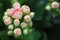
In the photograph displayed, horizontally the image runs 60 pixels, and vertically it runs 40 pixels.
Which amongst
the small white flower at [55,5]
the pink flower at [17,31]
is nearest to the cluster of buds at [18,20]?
the pink flower at [17,31]

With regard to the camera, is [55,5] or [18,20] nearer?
[18,20]

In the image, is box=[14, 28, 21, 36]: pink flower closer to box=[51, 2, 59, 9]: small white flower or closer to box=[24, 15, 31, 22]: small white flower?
box=[24, 15, 31, 22]: small white flower

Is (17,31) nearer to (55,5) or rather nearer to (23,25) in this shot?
(23,25)

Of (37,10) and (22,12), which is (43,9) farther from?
(22,12)

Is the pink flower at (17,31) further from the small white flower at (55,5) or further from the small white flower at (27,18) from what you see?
the small white flower at (55,5)

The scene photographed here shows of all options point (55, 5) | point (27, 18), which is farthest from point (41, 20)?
point (27, 18)

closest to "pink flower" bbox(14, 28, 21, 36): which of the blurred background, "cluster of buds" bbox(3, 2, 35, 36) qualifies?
"cluster of buds" bbox(3, 2, 35, 36)

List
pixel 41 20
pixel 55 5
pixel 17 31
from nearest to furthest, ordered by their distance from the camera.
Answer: pixel 17 31 → pixel 55 5 → pixel 41 20
